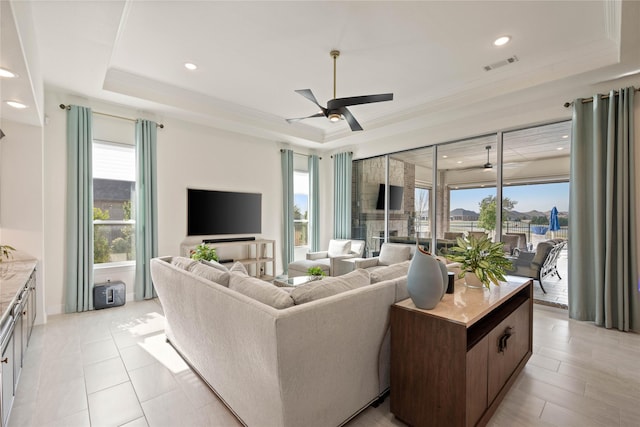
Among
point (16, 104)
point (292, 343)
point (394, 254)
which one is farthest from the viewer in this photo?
point (394, 254)

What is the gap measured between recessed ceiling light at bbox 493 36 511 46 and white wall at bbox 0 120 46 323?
5.11 metres

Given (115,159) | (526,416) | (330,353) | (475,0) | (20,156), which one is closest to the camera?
(330,353)

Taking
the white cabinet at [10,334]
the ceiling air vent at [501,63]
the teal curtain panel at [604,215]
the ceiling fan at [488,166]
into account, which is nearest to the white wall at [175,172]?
the white cabinet at [10,334]

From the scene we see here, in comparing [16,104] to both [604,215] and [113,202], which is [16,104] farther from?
[604,215]

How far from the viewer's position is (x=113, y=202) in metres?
4.19

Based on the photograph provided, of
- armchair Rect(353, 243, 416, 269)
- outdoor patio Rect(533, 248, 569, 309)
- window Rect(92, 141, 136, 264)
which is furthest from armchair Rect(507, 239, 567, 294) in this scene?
window Rect(92, 141, 136, 264)

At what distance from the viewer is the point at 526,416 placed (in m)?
1.86

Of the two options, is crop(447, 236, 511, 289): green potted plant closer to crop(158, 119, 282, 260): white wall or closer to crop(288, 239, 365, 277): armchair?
crop(288, 239, 365, 277): armchair

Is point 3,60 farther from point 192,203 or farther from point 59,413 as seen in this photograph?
point 192,203

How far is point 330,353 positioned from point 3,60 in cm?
277

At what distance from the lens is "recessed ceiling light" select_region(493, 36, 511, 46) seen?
113 inches

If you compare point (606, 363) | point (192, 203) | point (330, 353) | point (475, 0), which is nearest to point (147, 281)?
point (192, 203)

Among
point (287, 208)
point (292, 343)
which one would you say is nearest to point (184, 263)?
point (292, 343)

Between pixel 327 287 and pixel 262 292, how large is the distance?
15.2 inches
